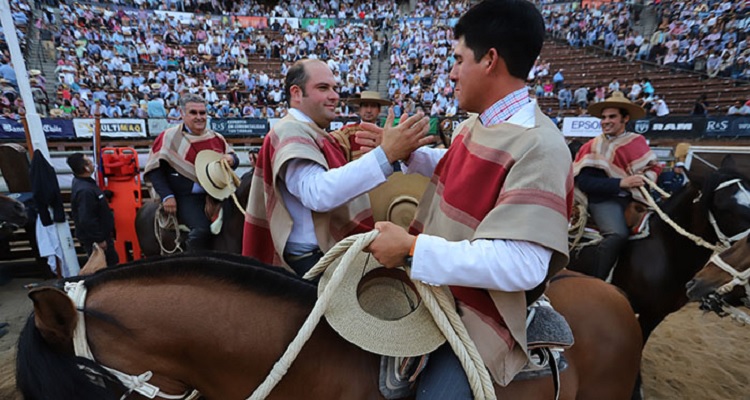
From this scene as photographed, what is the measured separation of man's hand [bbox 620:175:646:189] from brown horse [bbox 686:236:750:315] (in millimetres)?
1173

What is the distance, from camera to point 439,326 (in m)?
1.29

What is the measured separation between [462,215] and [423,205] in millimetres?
320

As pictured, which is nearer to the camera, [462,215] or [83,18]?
[462,215]

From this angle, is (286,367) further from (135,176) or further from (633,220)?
(135,176)

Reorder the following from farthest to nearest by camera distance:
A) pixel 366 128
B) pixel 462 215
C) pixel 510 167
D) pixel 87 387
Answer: pixel 366 128 → pixel 462 215 → pixel 510 167 → pixel 87 387

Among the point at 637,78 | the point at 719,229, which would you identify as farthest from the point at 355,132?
the point at 637,78

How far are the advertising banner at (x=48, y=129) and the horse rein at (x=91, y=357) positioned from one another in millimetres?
12749

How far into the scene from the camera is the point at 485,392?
1.26 metres

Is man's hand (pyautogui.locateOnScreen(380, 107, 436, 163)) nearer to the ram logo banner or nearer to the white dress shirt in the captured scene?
the white dress shirt

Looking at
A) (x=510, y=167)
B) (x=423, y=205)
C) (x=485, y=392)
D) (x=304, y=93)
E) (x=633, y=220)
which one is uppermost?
(x=304, y=93)

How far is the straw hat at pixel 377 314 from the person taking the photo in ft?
4.26

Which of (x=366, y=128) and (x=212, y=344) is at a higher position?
(x=366, y=128)

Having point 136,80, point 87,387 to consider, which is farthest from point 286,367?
point 136,80

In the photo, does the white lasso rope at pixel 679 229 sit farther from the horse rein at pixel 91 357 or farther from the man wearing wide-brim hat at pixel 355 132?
the horse rein at pixel 91 357
